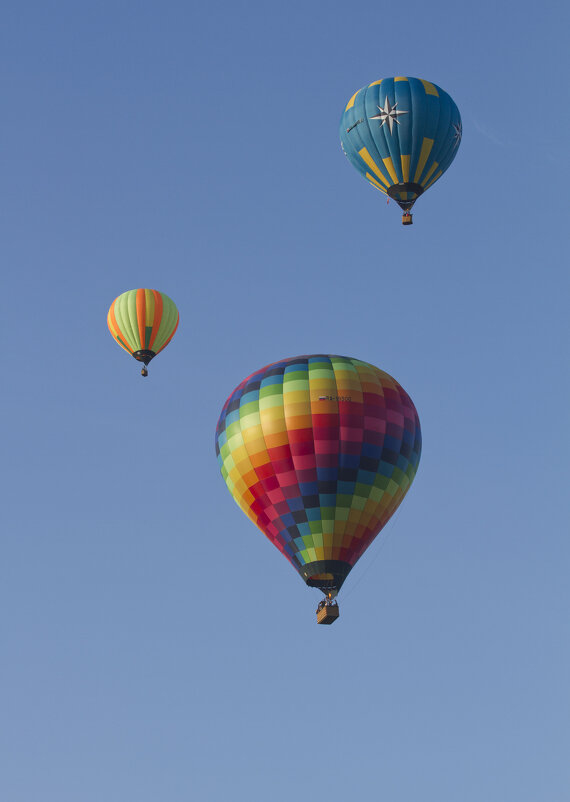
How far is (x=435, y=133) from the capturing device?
160 feet

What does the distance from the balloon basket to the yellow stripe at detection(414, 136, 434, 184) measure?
15.1m

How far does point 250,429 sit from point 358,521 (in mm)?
4238

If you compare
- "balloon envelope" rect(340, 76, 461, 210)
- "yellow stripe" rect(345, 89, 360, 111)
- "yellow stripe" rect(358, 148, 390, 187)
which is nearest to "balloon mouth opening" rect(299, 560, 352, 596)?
"balloon envelope" rect(340, 76, 461, 210)

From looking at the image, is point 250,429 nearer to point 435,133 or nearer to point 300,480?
point 300,480

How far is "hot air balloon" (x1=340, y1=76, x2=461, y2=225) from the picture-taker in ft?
159

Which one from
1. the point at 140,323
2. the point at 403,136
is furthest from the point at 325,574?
the point at 140,323

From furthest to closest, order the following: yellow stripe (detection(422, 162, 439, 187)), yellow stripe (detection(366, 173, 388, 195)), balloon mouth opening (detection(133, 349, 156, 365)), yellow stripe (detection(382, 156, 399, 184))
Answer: balloon mouth opening (detection(133, 349, 156, 365))
yellow stripe (detection(366, 173, 388, 195))
yellow stripe (detection(422, 162, 439, 187))
yellow stripe (detection(382, 156, 399, 184))

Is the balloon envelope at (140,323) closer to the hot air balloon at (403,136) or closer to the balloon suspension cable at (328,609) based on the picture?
the hot air balloon at (403,136)

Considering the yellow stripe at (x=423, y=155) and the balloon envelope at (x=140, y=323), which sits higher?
the yellow stripe at (x=423, y=155)

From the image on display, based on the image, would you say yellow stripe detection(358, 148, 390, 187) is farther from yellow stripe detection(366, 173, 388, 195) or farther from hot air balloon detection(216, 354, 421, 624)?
hot air balloon detection(216, 354, 421, 624)

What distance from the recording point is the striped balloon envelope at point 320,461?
140 ft

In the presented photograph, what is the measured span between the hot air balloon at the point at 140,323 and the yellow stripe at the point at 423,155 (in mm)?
13670

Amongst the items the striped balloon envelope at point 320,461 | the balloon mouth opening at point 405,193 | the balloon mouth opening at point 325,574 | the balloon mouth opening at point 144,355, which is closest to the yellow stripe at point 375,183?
the balloon mouth opening at point 405,193

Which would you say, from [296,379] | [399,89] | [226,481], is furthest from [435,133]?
[226,481]
